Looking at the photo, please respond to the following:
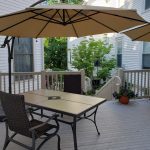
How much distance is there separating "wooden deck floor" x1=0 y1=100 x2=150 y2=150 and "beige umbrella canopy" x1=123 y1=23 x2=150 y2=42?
186 cm

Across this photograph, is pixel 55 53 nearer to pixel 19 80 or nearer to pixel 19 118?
pixel 19 80

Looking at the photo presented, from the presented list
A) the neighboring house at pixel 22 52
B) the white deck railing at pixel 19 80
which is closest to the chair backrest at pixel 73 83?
the white deck railing at pixel 19 80

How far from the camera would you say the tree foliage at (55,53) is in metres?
17.2

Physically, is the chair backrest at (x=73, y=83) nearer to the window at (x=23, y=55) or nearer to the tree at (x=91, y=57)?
the window at (x=23, y=55)

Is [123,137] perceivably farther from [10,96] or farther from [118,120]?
[10,96]

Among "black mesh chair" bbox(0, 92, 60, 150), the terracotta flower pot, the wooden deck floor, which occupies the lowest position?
the wooden deck floor

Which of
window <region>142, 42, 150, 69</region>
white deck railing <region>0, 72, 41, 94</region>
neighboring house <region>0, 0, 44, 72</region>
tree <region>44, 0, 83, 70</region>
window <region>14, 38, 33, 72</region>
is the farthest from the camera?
tree <region>44, 0, 83, 70</region>

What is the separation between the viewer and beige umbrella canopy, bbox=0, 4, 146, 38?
9.19 feet

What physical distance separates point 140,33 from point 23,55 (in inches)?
177

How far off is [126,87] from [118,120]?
1959 mm

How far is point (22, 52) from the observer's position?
24.5 feet

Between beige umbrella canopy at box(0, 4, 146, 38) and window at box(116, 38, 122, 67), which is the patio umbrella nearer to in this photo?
beige umbrella canopy at box(0, 4, 146, 38)

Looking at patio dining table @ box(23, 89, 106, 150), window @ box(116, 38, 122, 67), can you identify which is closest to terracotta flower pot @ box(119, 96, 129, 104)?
patio dining table @ box(23, 89, 106, 150)

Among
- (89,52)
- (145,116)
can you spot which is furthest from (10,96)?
(89,52)
